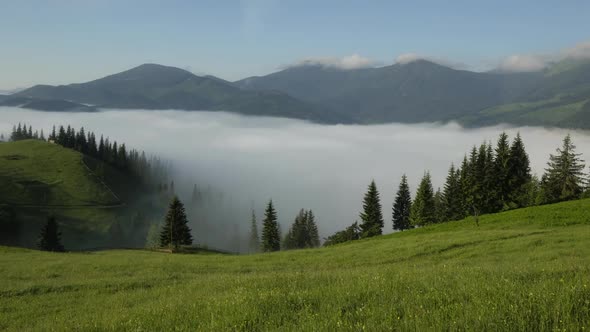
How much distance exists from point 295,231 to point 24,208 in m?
120

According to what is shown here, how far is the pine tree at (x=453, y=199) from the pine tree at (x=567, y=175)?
22.2 m

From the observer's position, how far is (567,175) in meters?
77.1

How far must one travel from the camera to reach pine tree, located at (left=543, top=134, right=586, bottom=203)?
76.2m

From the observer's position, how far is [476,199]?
270 feet

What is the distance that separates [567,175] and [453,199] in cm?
2963

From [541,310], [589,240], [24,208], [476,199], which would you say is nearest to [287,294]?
[541,310]

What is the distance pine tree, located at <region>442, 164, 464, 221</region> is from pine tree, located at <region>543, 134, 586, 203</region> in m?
22.2

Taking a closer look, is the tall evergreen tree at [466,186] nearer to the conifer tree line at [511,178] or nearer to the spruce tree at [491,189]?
the conifer tree line at [511,178]

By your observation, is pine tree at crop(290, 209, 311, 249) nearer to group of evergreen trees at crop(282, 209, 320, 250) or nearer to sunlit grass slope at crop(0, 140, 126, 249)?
group of evergreen trees at crop(282, 209, 320, 250)

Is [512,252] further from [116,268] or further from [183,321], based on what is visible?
[116,268]

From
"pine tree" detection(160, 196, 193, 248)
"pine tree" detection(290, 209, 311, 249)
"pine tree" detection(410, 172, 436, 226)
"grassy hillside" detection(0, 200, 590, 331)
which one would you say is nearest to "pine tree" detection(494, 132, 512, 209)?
"pine tree" detection(410, 172, 436, 226)

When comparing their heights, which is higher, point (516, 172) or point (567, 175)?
point (516, 172)

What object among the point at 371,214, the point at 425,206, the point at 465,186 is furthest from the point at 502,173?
the point at 371,214

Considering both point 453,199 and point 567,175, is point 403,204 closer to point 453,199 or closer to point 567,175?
point 453,199
